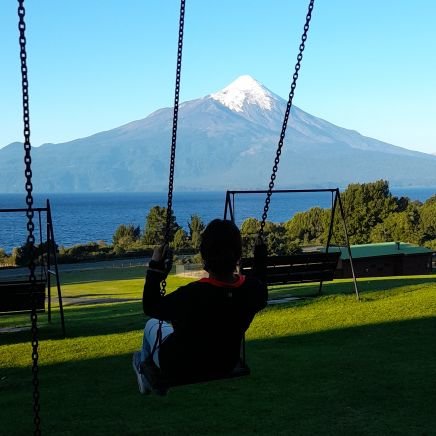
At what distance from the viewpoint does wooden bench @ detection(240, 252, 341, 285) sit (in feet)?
37.3

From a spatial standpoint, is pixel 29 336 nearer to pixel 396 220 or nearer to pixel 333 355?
pixel 333 355

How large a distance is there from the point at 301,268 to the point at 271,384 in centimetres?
498

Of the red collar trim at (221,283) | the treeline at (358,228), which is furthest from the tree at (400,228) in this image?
the red collar trim at (221,283)

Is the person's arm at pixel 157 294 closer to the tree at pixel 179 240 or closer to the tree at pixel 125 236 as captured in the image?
the tree at pixel 179 240

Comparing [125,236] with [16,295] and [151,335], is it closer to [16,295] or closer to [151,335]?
[16,295]

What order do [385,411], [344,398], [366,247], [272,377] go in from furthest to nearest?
1. [366,247]
2. [272,377]
3. [344,398]
4. [385,411]

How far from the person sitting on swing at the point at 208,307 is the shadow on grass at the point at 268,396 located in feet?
6.47

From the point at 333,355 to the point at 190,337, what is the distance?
16.5ft

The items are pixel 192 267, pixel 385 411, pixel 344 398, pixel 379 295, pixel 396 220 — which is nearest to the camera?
pixel 385 411

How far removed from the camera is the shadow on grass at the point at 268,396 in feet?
18.3

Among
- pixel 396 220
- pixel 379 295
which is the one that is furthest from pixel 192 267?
pixel 379 295

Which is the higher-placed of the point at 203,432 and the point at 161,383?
the point at 161,383

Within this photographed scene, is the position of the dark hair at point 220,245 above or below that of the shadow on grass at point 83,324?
above

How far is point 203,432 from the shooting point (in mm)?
5430
